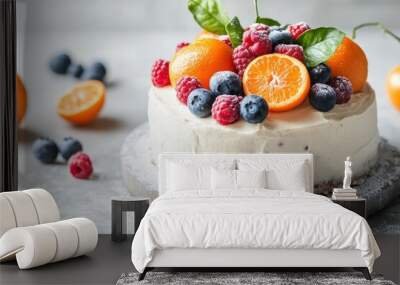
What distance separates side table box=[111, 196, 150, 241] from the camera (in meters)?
5.11

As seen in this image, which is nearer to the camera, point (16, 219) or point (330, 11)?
point (16, 219)

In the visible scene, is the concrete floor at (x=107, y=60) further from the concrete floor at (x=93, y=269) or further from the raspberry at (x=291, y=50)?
the concrete floor at (x=93, y=269)

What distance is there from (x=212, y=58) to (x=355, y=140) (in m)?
1.07

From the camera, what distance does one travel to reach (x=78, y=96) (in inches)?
226

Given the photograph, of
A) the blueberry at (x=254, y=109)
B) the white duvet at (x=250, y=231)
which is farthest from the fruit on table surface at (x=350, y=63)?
the white duvet at (x=250, y=231)

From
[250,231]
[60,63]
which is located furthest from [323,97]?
[60,63]

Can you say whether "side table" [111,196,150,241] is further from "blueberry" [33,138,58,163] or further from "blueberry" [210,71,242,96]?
"blueberry" [210,71,242,96]

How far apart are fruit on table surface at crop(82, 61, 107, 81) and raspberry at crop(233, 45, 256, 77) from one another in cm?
112

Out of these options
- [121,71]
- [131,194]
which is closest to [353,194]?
[131,194]

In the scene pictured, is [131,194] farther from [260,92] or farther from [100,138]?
[260,92]

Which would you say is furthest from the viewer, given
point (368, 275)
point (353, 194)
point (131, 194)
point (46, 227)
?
point (131, 194)

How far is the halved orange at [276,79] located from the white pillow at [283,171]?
1.14ft

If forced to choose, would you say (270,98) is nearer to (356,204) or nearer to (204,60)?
(204,60)

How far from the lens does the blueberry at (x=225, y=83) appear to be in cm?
491
